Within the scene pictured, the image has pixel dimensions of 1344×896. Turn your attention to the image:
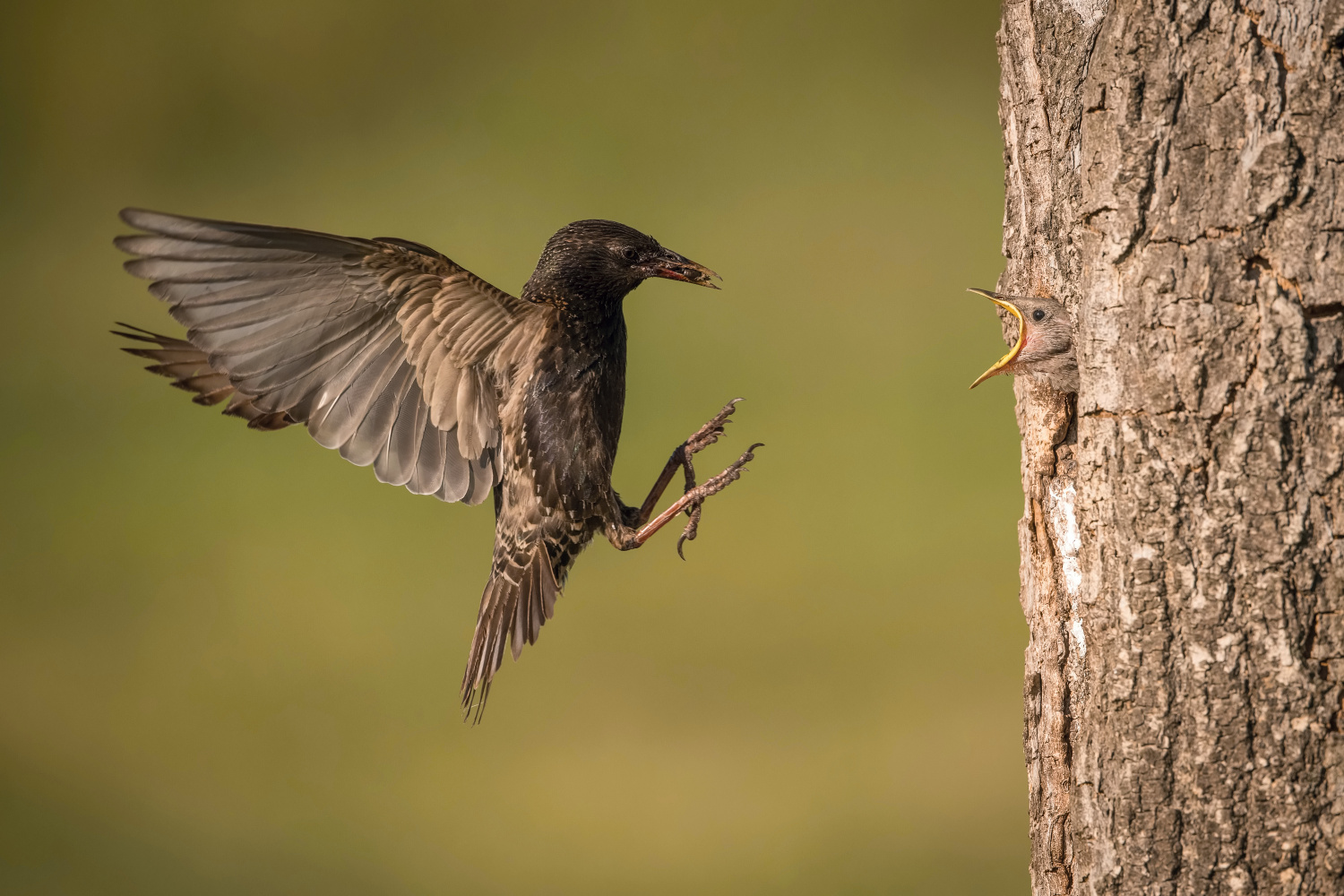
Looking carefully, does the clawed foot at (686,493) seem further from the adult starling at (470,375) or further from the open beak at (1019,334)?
the open beak at (1019,334)

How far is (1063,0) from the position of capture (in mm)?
1107

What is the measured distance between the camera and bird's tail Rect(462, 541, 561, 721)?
1634 mm

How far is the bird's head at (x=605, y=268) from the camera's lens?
1591mm

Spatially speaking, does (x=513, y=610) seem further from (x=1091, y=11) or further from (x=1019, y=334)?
(x=1091, y=11)

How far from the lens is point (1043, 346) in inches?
42.9

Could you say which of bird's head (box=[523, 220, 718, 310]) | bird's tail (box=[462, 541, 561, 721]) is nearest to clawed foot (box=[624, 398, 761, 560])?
bird's tail (box=[462, 541, 561, 721])

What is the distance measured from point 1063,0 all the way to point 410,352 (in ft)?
3.39

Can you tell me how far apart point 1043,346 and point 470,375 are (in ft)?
2.99

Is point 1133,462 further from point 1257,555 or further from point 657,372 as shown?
point 657,372

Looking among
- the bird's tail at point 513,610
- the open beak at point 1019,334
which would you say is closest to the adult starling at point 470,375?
the bird's tail at point 513,610

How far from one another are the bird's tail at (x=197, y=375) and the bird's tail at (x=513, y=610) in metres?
0.42

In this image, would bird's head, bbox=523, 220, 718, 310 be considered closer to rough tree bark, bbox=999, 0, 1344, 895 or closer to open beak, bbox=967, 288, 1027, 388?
open beak, bbox=967, 288, 1027, 388

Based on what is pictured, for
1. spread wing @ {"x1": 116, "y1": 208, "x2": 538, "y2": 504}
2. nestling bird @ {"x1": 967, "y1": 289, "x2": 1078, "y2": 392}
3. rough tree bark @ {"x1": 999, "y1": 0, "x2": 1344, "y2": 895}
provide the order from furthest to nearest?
1. spread wing @ {"x1": 116, "y1": 208, "x2": 538, "y2": 504}
2. nestling bird @ {"x1": 967, "y1": 289, "x2": 1078, "y2": 392}
3. rough tree bark @ {"x1": 999, "y1": 0, "x2": 1344, "y2": 895}

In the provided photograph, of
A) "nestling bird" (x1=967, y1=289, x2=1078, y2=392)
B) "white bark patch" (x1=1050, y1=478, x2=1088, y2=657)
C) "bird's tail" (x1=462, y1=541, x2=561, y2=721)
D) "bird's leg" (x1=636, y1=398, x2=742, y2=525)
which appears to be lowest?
"bird's tail" (x1=462, y1=541, x2=561, y2=721)
